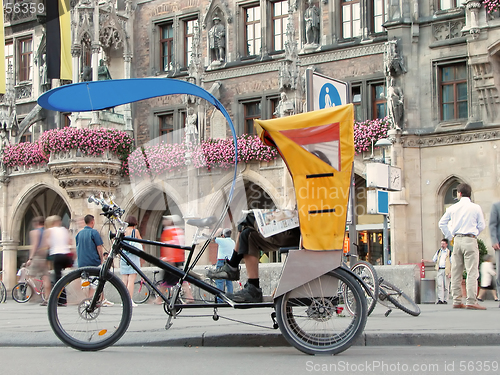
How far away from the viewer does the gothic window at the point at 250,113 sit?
28.6 meters

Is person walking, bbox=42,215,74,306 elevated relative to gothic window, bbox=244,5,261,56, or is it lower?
lower

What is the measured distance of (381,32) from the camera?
2558 centimetres

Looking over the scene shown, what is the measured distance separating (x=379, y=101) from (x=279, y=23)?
16.0 ft

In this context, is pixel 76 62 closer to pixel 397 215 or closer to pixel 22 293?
pixel 22 293

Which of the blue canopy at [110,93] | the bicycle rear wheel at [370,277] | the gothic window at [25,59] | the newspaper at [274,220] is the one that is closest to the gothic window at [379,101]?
the gothic window at [25,59]

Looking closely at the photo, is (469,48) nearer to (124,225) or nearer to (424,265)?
(424,265)

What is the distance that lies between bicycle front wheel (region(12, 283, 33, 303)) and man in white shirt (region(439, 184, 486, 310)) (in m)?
15.5

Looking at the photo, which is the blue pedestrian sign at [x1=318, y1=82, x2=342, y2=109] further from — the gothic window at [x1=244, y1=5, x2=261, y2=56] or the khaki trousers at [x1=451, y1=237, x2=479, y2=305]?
the gothic window at [x1=244, y1=5, x2=261, y2=56]

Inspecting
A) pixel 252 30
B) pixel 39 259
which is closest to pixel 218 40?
pixel 252 30

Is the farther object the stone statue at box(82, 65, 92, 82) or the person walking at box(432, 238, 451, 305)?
the stone statue at box(82, 65, 92, 82)

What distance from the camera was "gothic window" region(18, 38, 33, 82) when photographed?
113 ft

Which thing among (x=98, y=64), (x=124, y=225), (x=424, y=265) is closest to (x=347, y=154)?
(x=124, y=225)

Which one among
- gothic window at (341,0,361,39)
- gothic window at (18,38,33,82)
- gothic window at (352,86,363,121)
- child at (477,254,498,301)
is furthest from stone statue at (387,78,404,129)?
gothic window at (18,38,33,82)

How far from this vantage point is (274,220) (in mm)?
6965
